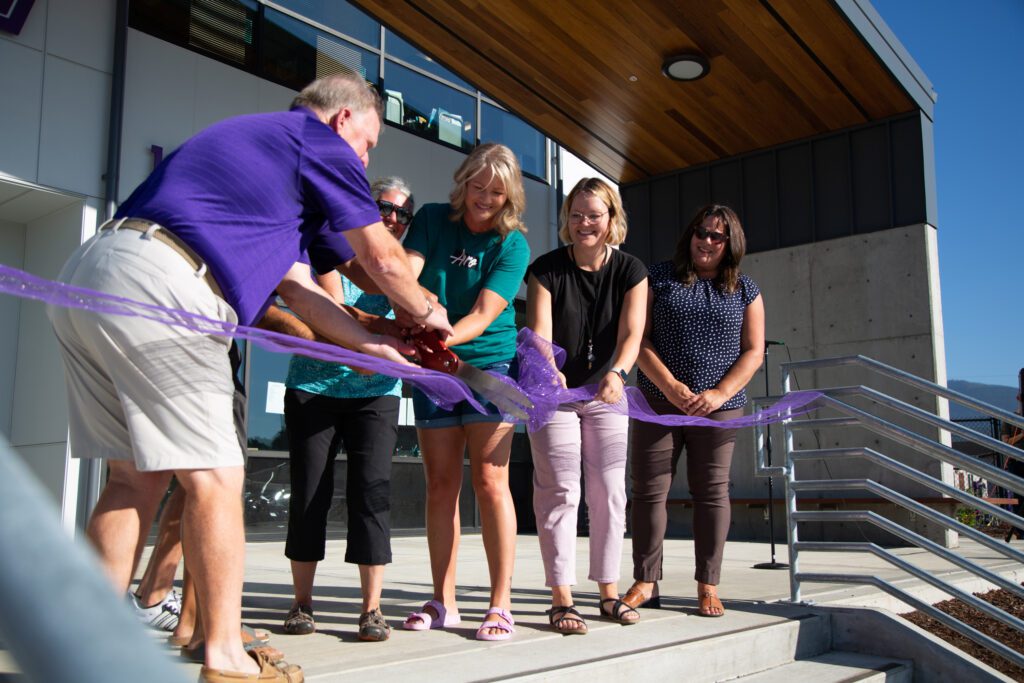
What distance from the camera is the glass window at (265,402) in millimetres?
7680

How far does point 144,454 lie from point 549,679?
1.24 meters

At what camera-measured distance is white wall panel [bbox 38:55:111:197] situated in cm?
638

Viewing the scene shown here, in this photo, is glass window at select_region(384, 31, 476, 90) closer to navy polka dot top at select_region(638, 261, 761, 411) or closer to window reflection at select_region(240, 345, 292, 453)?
window reflection at select_region(240, 345, 292, 453)

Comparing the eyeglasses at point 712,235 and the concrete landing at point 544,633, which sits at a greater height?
the eyeglasses at point 712,235

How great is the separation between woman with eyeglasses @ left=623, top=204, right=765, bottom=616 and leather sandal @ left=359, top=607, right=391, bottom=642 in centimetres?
119

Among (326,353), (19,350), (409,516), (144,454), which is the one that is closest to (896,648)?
(326,353)

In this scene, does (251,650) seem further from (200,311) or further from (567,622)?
(567,622)

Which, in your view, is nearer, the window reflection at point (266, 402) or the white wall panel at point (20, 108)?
the white wall panel at point (20, 108)

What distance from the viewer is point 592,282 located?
11.7 feet

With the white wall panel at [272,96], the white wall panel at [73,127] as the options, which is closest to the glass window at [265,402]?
the white wall panel at [73,127]

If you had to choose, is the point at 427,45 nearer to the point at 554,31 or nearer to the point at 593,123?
the point at 554,31

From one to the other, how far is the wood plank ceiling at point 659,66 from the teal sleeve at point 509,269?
4.88 metres

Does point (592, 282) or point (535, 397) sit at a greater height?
point (592, 282)

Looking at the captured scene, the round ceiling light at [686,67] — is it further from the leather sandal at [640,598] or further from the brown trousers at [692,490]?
the leather sandal at [640,598]
